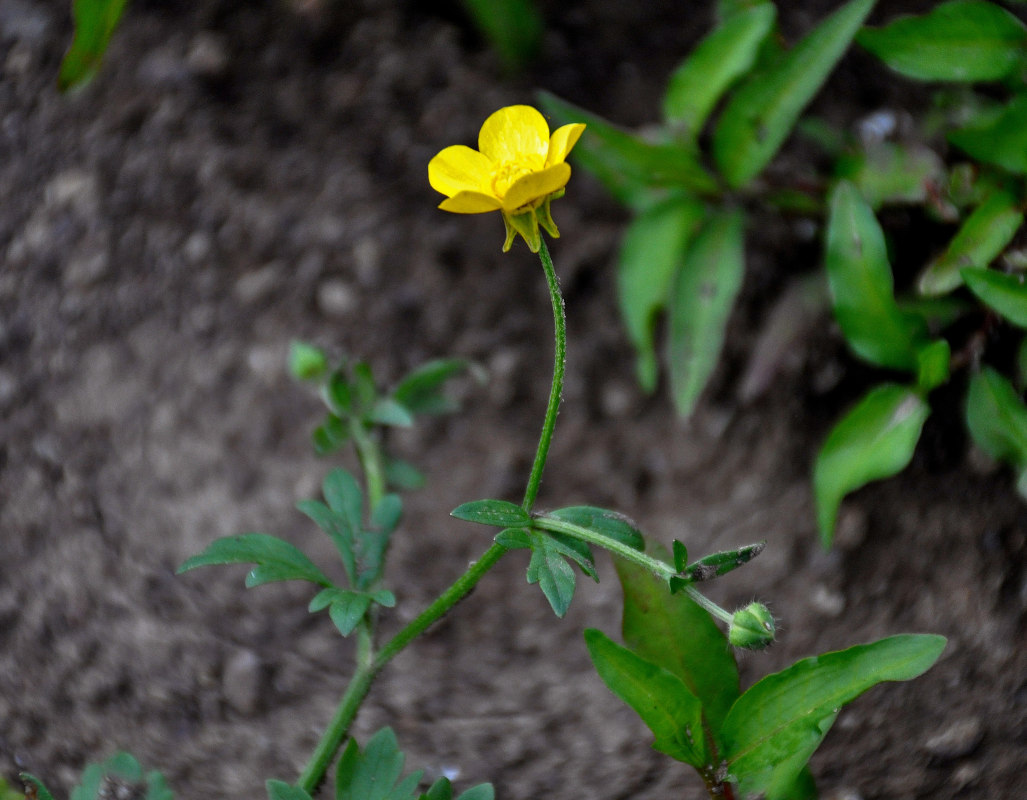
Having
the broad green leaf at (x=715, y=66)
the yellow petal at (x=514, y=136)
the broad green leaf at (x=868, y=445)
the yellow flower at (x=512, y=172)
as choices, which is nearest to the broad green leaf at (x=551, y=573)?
the yellow flower at (x=512, y=172)

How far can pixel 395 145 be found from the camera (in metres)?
1.54

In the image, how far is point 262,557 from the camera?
908 mm

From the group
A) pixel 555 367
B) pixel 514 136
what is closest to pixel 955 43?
pixel 514 136

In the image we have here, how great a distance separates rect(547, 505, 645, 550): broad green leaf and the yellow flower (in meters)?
0.25

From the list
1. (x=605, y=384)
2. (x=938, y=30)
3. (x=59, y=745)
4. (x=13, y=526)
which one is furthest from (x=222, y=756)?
(x=938, y=30)

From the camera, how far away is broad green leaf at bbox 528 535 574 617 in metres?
0.79

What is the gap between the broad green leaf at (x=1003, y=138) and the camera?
1100mm

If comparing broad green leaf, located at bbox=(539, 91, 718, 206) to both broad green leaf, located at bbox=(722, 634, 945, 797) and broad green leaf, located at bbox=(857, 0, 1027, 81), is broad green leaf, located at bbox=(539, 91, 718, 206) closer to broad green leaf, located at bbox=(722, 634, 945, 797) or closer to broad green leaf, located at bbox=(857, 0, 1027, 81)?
broad green leaf, located at bbox=(857, 0, 1027, 81)

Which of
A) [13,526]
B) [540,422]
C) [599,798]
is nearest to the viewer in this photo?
[599,798]

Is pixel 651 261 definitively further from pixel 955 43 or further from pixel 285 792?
pixel 285 792

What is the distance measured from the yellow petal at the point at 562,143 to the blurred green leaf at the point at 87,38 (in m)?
0.82

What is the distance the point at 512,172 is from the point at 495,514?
0.32 m

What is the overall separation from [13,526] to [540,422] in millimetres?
811

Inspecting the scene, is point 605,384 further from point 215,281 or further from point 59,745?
point 59,745
